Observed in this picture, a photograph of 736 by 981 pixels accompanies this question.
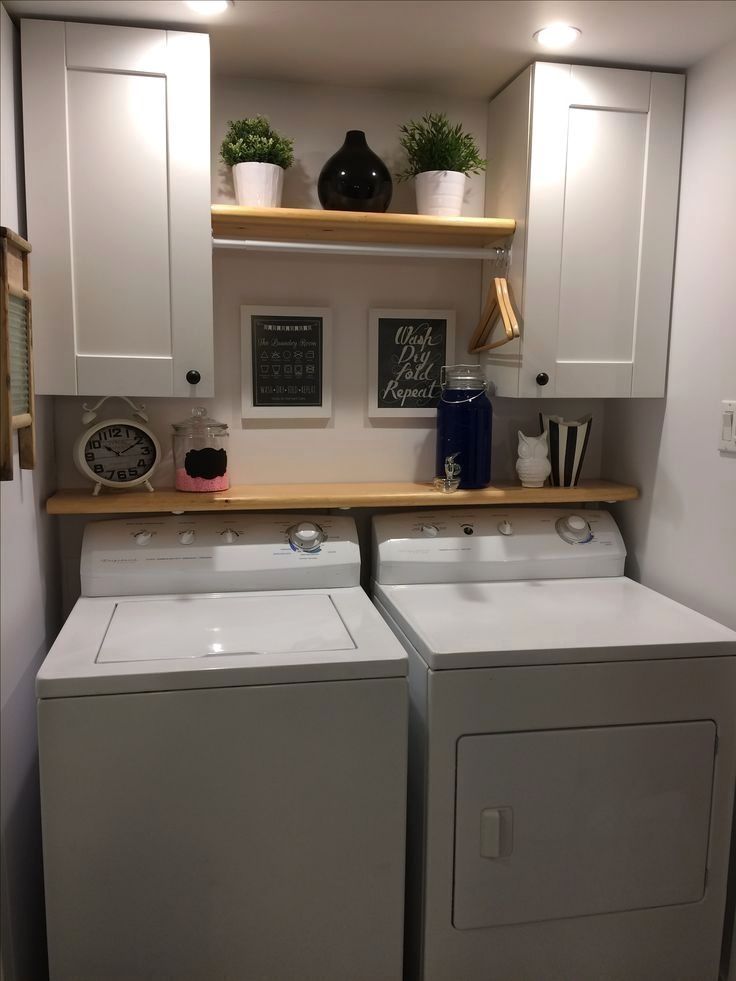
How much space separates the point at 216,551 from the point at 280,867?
81cm

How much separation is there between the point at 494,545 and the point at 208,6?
4.93 ft

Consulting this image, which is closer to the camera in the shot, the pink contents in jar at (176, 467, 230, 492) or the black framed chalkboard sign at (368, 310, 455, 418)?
the pink contents in jar at (176, 467, 230, 492)

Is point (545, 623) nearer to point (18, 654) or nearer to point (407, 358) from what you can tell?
point (407, 358)

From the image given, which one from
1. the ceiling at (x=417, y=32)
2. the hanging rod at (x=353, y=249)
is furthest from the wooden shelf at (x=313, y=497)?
the ceiling at (x=417, y=32)

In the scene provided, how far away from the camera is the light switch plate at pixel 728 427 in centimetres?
191

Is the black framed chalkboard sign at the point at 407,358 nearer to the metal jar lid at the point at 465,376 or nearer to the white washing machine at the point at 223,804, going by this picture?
the metal jar lid at the point at 465,376

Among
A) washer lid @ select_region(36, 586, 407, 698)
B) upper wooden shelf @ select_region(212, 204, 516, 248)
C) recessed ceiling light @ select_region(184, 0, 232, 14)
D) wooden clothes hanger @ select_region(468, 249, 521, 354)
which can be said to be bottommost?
washer lid @ select_region(36, 586, 407, 698)

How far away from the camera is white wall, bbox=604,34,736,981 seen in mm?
1938

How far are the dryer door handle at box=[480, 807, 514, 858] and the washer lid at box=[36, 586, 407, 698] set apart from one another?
37 cm

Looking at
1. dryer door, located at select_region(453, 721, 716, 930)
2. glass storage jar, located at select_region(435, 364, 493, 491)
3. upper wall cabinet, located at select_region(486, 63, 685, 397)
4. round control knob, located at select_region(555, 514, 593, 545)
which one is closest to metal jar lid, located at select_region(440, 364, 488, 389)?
glass storage jar, located at select_region(435, 364, 493, 491)

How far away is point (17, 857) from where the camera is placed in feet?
5.80

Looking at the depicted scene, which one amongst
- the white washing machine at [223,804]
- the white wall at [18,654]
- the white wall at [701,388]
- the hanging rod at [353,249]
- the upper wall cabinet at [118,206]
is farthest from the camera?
the hanging rod at [353,249]

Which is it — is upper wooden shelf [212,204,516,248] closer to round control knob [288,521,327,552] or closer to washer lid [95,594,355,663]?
round control knob [288,521,327,552]

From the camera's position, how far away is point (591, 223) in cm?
209
